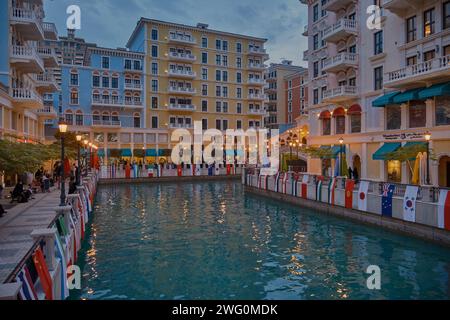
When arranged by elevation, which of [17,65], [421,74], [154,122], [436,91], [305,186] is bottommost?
[305,186]

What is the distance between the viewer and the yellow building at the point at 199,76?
58938 mm

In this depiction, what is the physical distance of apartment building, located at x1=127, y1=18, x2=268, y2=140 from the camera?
58938mm

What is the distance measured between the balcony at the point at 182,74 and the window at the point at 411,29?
126 feet

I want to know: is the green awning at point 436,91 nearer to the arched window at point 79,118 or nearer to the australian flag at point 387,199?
the australian flag at point 387,199

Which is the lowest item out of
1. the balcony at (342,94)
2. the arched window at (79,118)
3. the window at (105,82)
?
the balcony at (342,94)

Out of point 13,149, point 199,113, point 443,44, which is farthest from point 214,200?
point 199,113

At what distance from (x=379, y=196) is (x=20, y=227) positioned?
15808mm

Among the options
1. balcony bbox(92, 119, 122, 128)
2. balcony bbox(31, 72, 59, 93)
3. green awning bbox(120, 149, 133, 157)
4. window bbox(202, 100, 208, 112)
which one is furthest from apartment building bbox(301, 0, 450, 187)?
balcony bbox(92, 119, 122, 128)

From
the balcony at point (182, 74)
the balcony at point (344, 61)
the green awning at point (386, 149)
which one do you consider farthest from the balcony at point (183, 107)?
the green awning at point (386, 149)

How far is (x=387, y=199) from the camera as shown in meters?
17.6

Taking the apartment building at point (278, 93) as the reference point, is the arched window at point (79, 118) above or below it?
below

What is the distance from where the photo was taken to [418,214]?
1574cm

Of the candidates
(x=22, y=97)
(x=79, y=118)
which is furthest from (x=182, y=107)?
(x=22, y=97)

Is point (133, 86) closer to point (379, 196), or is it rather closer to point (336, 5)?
point (336, 5)
